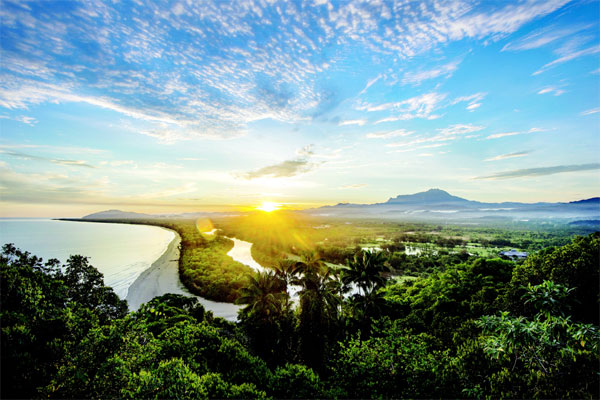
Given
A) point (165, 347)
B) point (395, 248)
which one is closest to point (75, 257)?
point (165, 347)

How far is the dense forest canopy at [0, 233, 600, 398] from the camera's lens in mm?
10188

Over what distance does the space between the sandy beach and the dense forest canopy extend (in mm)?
18699

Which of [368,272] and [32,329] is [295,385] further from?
[368,272]

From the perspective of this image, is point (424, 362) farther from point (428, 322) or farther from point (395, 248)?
point (395, 248)

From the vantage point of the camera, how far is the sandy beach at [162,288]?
Answer: 4572 centimetres

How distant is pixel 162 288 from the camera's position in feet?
181

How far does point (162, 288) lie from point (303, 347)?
136 ft

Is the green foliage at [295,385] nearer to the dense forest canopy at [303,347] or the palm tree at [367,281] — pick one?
the dense forest canopy at [303,347]

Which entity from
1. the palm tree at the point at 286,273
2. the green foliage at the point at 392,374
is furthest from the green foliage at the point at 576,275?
the palm tree at the point at 286,273

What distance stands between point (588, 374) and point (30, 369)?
2067 cm

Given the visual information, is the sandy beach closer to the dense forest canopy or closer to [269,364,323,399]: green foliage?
the dense forest canopy

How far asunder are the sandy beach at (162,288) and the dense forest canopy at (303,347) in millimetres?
18699

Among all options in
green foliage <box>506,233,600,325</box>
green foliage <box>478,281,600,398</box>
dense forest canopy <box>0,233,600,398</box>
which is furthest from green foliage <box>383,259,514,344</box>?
green foliage <box>478,281,600,398</box>

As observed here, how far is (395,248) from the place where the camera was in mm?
102438
